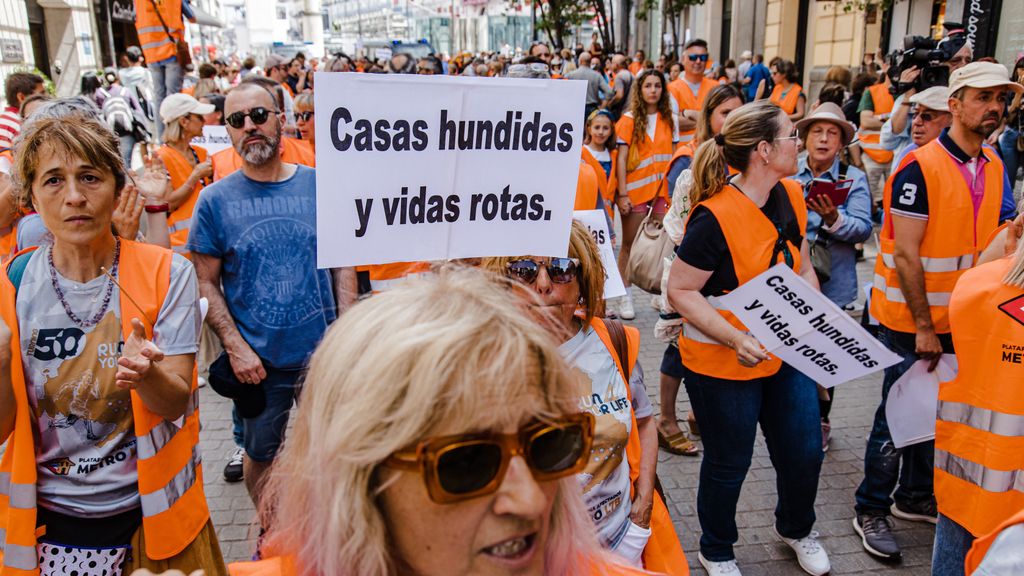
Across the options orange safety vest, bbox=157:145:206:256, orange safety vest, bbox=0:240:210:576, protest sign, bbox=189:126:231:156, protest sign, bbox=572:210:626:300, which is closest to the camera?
orange safety vest, bbox=0:240:210:576

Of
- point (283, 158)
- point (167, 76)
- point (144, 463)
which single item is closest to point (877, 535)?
point (144, 463)

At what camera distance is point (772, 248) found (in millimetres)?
3119

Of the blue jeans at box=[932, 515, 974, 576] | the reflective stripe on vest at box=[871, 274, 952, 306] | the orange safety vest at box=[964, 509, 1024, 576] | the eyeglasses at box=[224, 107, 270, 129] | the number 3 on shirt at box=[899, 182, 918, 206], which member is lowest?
the blue jeans at box=[932, 515, 974, 576]

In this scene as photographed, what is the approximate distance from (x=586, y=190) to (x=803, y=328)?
6.01 feet

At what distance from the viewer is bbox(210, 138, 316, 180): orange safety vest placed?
4.99m

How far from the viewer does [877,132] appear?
31.1 feet

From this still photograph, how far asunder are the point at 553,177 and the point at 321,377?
1.30 m

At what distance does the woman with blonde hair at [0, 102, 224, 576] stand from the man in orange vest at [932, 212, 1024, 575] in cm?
228

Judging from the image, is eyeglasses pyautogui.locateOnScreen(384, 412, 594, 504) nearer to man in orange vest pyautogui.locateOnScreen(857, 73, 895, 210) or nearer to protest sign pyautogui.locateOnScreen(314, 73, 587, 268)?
protest sign pyautogui.locateOnScreen(314, 73, 587, 268)

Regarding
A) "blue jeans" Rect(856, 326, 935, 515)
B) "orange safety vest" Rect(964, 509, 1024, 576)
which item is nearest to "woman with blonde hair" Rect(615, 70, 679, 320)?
"blue jeans" Rect(856, 326, 935, 515)

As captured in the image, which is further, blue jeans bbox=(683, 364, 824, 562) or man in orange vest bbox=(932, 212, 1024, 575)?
blue jeans bbox=(683, 364, 824, 562)

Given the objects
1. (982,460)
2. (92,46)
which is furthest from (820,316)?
(92,46)

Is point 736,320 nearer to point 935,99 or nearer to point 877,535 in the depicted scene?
point 877,535

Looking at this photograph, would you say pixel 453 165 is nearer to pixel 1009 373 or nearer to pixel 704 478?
pixel 1009 373
